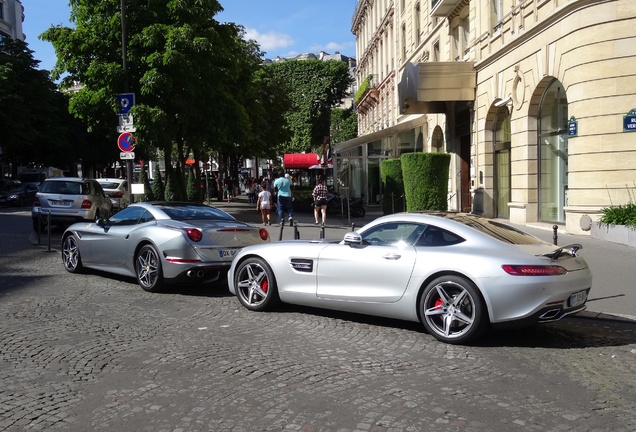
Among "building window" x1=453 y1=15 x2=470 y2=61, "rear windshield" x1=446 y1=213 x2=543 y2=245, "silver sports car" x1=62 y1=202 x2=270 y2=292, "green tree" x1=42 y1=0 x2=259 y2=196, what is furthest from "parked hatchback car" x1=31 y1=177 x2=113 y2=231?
"building window" x1=453 y1=15 x2=470 y2=61

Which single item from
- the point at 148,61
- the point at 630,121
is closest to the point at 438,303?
the point at 630,121

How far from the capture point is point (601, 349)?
647cm

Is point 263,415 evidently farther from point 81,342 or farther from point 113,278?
point 113,278

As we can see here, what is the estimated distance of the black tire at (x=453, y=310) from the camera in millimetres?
6305

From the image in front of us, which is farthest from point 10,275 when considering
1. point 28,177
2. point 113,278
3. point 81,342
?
point 28,177

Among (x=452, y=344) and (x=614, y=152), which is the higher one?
(x=614, y=152)

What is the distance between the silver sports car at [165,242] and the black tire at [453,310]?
3.62 m

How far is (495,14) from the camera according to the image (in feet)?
74.9

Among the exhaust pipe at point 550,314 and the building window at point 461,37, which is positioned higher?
the building window at point 461,37

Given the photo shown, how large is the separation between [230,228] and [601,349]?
5.21 metres

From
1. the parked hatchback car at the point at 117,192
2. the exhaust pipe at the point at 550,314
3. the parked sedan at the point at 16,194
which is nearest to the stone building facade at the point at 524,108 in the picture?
the exhaust pipe at the point at 550,314

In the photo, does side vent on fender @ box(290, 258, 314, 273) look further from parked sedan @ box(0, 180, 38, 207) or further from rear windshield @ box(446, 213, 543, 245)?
parked sedan @ box(0, 180, 38, 207)

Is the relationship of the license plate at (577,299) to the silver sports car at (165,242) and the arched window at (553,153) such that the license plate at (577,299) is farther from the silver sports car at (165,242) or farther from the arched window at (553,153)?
the arched window at (553,153)

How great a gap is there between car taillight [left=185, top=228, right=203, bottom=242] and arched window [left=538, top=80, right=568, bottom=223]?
1199cm
